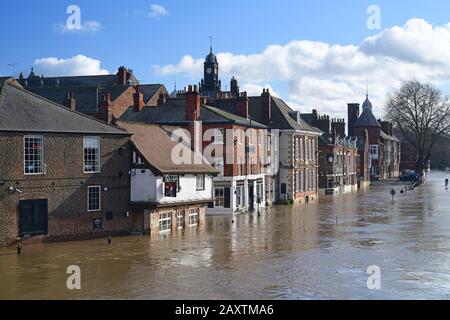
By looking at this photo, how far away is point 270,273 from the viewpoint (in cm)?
2670

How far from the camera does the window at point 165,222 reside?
39.2 m

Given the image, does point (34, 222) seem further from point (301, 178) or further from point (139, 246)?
point (301, 178)

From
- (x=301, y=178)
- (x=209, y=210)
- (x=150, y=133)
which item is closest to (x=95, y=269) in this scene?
(x=150, y=133)

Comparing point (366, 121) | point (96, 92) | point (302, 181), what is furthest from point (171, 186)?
point (366, 121)

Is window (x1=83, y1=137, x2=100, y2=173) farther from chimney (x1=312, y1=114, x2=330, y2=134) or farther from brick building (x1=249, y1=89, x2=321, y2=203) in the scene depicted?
chimney (x1=312, y1=114, x2=330, y2=134)

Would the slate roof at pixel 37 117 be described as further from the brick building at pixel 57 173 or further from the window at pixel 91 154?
the window at pixel 91 154

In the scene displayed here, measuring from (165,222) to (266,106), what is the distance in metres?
27.5

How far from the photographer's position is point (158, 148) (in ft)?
137

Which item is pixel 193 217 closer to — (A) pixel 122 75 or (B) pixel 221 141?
(B) pixel 221 141

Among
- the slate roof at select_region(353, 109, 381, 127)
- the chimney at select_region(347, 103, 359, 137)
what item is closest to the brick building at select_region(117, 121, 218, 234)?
the chimney at select_region(347, 103, 359, 137)

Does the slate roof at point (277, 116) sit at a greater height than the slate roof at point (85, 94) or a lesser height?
lesser

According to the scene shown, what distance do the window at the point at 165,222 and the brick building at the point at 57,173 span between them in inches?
79.5

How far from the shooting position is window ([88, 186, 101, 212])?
1446 inches

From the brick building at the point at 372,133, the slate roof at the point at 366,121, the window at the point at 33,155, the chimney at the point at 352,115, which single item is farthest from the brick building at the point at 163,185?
the slate roof at the point at 366,121
